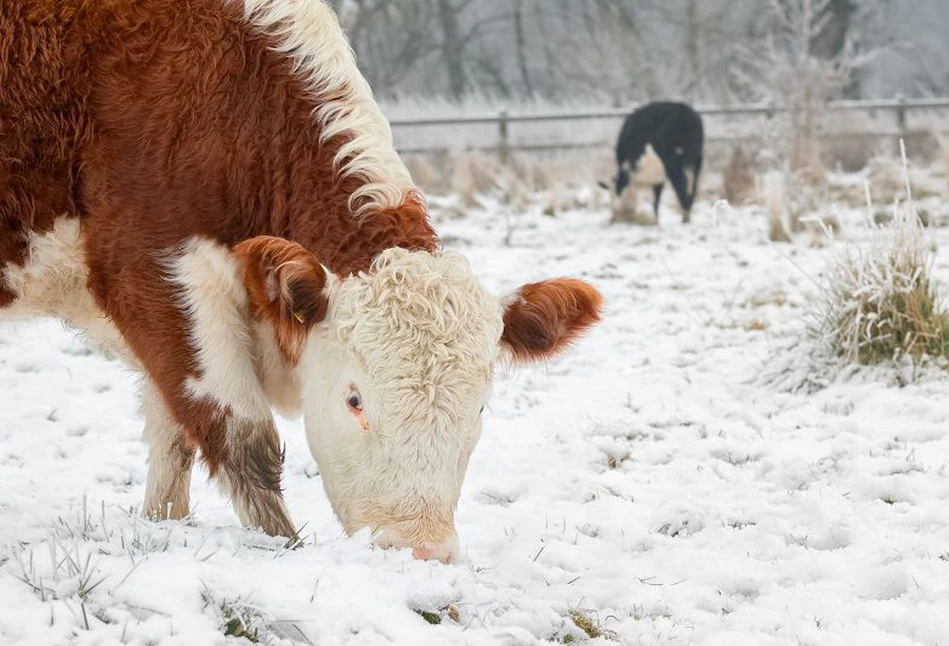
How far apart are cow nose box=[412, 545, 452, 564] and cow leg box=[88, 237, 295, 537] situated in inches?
33.1

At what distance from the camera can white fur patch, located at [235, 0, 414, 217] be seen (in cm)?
371

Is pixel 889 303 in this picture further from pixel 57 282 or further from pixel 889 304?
pixel 57 282

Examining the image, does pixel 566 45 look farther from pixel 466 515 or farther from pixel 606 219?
pixel 466 515

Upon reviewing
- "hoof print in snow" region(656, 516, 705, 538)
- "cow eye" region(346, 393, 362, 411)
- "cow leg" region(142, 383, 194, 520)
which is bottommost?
"hoof print in snow" region(656, 516, 705, 538)

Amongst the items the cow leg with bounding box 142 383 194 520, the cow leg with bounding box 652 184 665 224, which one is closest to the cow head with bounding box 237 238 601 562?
the cow leg with bounding box 142 383 194 520

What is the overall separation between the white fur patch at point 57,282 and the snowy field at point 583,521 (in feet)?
2.43

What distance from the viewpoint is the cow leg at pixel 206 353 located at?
12.2ft

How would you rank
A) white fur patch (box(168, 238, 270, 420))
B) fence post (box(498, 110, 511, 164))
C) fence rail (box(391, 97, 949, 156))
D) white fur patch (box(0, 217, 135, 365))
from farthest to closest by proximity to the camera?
fence rail (box(391, 97, 949, 156)) < fence post (box(498, 110, 511, 164)) < white fur patch (box(0, 217, 135, 365)) < white fur patch (box(168, 238, 270, 420))

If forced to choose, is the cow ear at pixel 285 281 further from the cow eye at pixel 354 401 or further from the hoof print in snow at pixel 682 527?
the hoof print in snow at pixel 682 527

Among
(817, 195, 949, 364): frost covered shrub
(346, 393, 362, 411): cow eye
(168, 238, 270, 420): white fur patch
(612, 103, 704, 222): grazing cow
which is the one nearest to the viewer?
(346, 393, 362, 411): cow eye

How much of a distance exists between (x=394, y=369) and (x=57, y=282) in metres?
1.46

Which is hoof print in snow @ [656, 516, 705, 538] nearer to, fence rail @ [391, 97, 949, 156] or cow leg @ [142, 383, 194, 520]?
cow leg @ [142, 383, 194, 520]

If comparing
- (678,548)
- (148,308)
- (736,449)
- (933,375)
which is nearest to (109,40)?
(148,308)

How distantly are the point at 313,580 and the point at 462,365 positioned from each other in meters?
0.80
